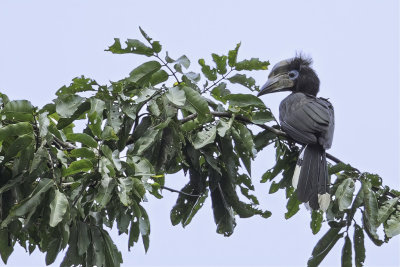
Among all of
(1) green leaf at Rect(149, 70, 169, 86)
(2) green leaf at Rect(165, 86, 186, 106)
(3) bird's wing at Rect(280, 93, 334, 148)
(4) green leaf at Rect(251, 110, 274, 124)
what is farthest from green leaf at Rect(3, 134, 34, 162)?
(3) bird's wing at Rect(280, 93, 334, 148)

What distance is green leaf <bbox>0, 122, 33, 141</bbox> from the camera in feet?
12.1

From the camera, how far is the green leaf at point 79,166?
3.57 meters

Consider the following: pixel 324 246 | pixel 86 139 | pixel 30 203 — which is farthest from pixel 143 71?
pixel 324 246

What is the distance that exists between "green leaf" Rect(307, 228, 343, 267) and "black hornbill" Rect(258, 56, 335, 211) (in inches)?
7.4

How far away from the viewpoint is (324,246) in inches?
186

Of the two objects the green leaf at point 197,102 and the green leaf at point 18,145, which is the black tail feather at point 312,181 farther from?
the green leaf at point 18,145

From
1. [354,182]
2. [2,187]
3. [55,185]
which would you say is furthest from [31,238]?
[354,182]

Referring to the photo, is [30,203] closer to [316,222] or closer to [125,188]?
[125,188]

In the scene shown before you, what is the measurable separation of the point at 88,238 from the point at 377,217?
1.91 metres

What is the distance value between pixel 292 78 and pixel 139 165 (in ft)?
13.2

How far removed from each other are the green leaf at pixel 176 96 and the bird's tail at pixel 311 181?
145 centimetres

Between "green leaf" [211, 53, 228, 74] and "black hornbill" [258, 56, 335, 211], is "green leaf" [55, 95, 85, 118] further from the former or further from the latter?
"black hornbill" [258, 56, 335, 211]

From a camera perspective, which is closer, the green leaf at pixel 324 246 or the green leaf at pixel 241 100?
the green leaf at pixel 241 100

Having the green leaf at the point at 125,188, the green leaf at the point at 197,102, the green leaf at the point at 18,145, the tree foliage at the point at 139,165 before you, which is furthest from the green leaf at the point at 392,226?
the green leaf at the point at 18,145
